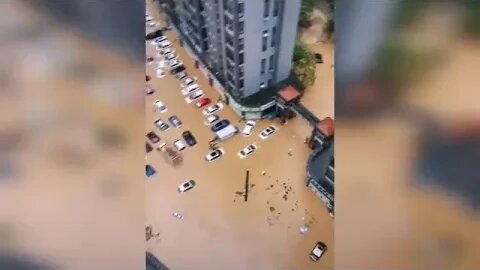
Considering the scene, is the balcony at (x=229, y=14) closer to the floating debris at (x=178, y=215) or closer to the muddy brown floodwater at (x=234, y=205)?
the muddy brown floodwater at (x=234, y=205)

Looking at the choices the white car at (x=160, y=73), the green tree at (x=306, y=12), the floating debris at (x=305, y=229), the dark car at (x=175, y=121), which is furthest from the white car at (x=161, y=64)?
the floating debris at (x=305, y=229)

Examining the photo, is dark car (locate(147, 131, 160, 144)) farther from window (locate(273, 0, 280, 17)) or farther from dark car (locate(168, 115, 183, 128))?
window (locate(273, 0, 280, 17))

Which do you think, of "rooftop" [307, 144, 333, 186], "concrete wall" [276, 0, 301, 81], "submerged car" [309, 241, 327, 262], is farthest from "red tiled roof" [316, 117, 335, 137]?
"submerged car" [309, 241, 327, 262]

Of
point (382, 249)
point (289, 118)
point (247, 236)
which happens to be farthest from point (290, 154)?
point (382, 249)

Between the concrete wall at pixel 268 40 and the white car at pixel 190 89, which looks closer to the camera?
the concrete wall at pixel 268 40

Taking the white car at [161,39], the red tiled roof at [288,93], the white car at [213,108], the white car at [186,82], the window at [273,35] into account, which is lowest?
the white car at [213,108]

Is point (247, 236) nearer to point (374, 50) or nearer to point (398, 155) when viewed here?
point (398, 155)
